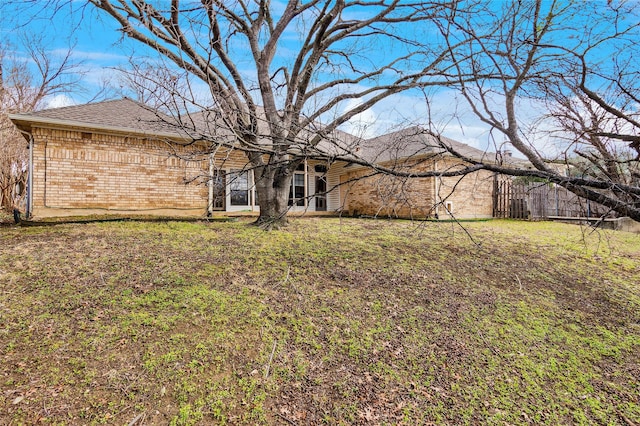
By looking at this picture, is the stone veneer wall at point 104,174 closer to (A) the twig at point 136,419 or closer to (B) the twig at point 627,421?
(A) the twig at point 136,419

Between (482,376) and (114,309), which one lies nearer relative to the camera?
(482,376)

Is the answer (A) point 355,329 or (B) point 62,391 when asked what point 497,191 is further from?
(B) point 62,391

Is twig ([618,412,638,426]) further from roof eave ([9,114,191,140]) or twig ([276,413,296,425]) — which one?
roof eave ([9,114,191,140])

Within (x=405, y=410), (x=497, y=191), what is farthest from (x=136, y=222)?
(x=497, y=191)

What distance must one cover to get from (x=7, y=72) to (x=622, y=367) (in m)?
23.8

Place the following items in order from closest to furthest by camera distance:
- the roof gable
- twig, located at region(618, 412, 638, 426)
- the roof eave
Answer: twig, located at region(618, 412, 638, 426)
the roof eave
the roof gable

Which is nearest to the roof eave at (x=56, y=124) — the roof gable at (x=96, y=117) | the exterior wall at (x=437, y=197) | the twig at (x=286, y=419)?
the roof gable at (x=96, y=117)

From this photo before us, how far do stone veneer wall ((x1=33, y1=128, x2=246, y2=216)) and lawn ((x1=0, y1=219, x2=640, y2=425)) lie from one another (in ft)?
10.4

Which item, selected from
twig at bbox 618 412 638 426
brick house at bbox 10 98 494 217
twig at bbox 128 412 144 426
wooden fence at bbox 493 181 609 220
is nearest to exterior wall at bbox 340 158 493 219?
wooden fence at bbox 493 181 609 220

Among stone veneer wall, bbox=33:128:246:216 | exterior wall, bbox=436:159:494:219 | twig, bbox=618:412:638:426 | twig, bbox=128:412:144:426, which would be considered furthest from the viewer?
exterior wall, bbox=436:159:494:219

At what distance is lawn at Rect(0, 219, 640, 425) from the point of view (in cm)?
251

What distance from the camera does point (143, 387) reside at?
2502 mm

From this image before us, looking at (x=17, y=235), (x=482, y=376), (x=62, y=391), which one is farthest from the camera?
(x=17, y=235)

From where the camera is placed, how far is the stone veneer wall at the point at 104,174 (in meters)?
8.57
